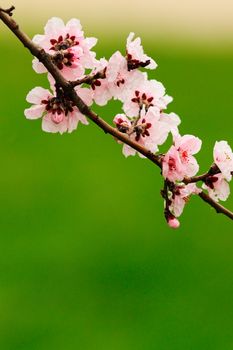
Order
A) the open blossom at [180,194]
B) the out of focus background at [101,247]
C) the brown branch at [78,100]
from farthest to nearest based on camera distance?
the out of focus background at [101,247], the open blossom at [180,194], the brown branch at [78,100]

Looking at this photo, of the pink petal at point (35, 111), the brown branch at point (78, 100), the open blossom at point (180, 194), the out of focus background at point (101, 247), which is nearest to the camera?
the brown branch at point (78, 100)

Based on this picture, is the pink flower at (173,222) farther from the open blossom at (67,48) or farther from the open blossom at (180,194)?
the open blossom at (67,48)

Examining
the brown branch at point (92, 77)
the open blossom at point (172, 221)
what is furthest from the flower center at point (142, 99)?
the open blossom at point (172, 221)

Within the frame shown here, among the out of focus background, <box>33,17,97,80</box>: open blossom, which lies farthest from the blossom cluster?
the out of focus background

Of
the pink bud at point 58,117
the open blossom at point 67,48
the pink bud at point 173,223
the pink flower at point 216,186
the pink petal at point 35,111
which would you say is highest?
the open blossom at point 67,48

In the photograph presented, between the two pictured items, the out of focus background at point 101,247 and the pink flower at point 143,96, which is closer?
the pink flower at point 143,96

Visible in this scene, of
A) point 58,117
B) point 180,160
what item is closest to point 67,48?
point 58,117

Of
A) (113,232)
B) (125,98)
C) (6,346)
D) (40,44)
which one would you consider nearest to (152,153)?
(125,98)

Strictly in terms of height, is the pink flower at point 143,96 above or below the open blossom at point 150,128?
above

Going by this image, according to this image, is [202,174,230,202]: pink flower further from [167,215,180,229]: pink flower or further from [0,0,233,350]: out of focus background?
[0,0,233,350]: out of focus background
